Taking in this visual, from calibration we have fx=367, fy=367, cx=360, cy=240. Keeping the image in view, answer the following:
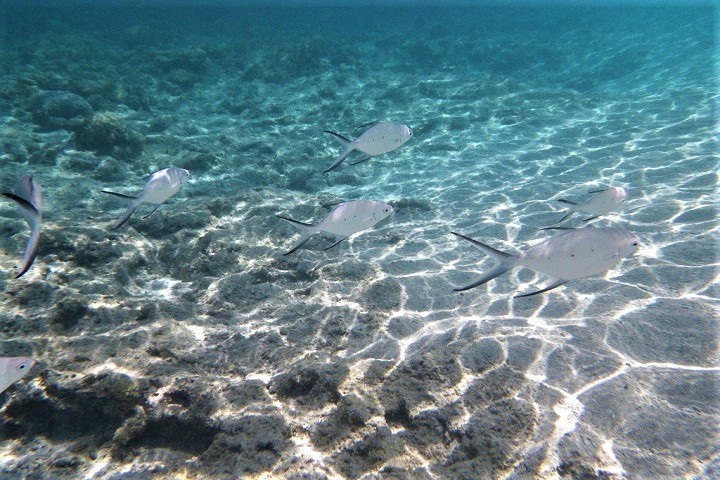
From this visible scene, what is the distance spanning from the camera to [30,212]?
2438mm

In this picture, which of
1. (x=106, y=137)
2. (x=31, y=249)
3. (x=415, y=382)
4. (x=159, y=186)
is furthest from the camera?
(x=106, y=137)

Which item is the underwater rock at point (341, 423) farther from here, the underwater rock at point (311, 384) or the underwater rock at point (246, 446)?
the underwater rock at point (246, 446)

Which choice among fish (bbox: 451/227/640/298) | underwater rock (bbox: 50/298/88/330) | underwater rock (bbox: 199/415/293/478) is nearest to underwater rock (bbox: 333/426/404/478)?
underwater rock (bbox: 199/415/293/478)

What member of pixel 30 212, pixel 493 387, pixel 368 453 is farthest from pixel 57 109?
pixel 493 387

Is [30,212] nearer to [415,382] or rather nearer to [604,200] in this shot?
[415,382]

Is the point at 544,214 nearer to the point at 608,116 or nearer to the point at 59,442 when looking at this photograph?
the point at 59,442

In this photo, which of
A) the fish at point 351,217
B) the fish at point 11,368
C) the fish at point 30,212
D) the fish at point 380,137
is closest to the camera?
the fish at point 30,212

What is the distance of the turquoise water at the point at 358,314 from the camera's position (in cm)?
302

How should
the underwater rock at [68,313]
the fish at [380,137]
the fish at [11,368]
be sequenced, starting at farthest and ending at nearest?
the fish at [380,137]
the underwater rock at [68,313]
the fish at [11,368]

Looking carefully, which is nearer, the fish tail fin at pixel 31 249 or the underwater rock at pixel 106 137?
the fish tail fin at pixel 31 249

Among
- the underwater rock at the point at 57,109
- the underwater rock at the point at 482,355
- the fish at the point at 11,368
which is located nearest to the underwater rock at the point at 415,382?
the underwater rock at the point at 482,355

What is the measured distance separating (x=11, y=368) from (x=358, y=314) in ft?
11.2

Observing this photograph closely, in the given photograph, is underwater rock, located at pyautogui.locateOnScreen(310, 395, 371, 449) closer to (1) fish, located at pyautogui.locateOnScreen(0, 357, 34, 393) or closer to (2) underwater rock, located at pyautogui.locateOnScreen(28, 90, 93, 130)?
(1) fish, located at pyautogui.locateOnScreen(0, 357, 34, 393)

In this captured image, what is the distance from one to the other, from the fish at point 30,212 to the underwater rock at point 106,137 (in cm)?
1001
